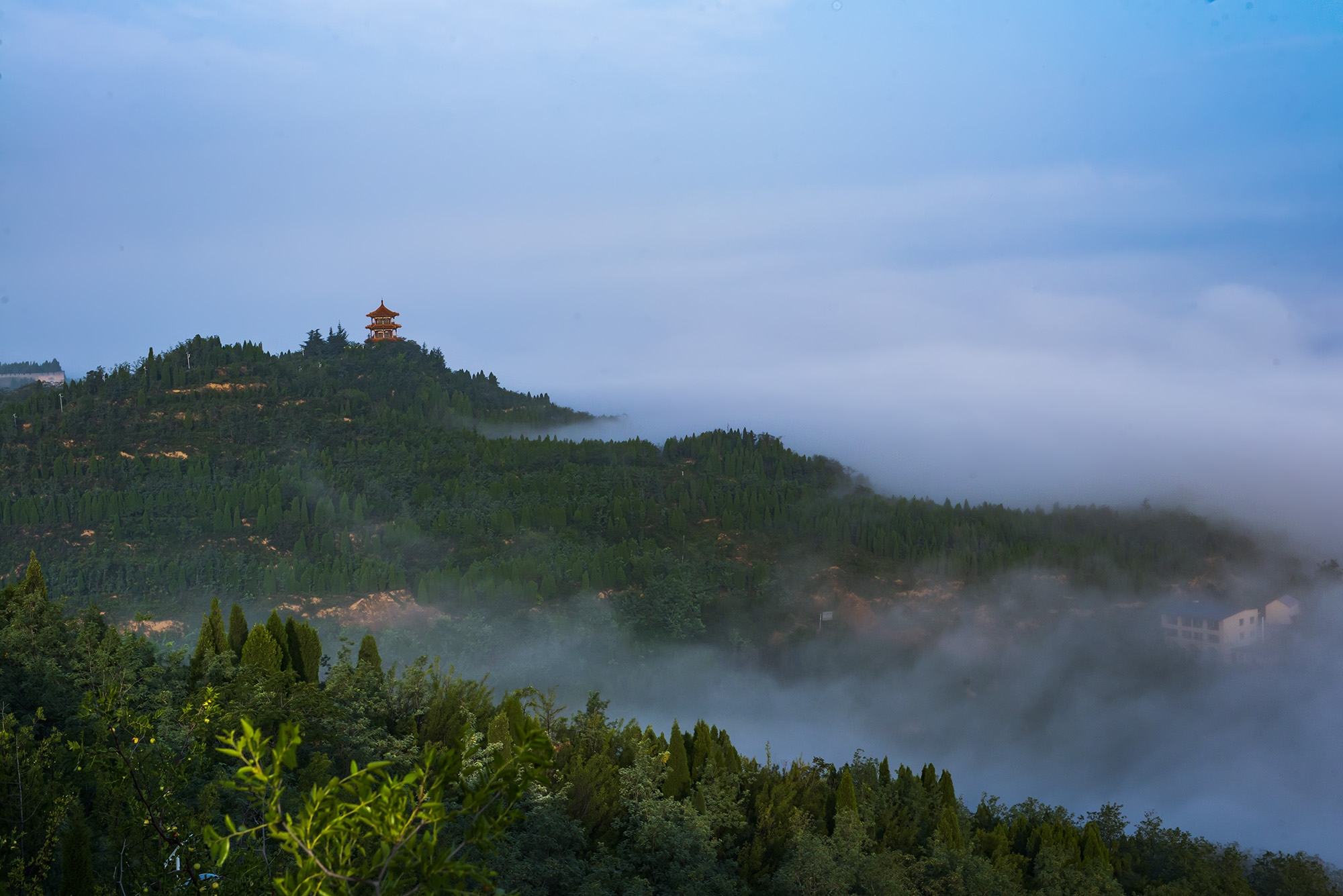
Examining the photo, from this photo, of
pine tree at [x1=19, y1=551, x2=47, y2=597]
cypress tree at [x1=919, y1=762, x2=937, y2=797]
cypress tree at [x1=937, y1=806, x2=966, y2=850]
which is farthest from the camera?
cypress tree at [x1=919, y1=762, x2=937, y2=797]

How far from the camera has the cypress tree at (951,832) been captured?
54906 mm

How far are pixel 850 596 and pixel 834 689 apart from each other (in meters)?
23.0

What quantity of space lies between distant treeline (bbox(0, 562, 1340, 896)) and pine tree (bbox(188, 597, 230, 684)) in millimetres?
142

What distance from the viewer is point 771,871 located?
156 feet

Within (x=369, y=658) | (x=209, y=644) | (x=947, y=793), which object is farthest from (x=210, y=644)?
(x=947, y=793)

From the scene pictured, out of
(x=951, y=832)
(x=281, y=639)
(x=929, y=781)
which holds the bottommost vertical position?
(x=929, y=781)

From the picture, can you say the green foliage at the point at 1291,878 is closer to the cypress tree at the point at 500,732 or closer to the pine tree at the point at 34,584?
the cypress tree at the point at 500,732

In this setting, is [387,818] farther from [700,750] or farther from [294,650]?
[700,750]

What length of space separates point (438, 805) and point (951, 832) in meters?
52.7

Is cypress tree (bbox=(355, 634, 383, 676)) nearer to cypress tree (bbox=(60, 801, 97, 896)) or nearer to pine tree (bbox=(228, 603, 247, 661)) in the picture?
pine tree (bbox=(228, 603, 247, 661))

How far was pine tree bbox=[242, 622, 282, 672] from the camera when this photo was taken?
48.9 meters

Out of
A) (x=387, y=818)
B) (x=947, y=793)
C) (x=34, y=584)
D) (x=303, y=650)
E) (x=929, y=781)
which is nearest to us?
(x=387, y=818)

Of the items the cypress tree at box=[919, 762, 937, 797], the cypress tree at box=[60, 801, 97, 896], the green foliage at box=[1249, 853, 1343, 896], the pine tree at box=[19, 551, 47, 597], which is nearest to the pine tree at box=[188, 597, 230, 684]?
the pine tree at box=[19, 551, 47, 597]

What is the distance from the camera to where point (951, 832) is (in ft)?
182
